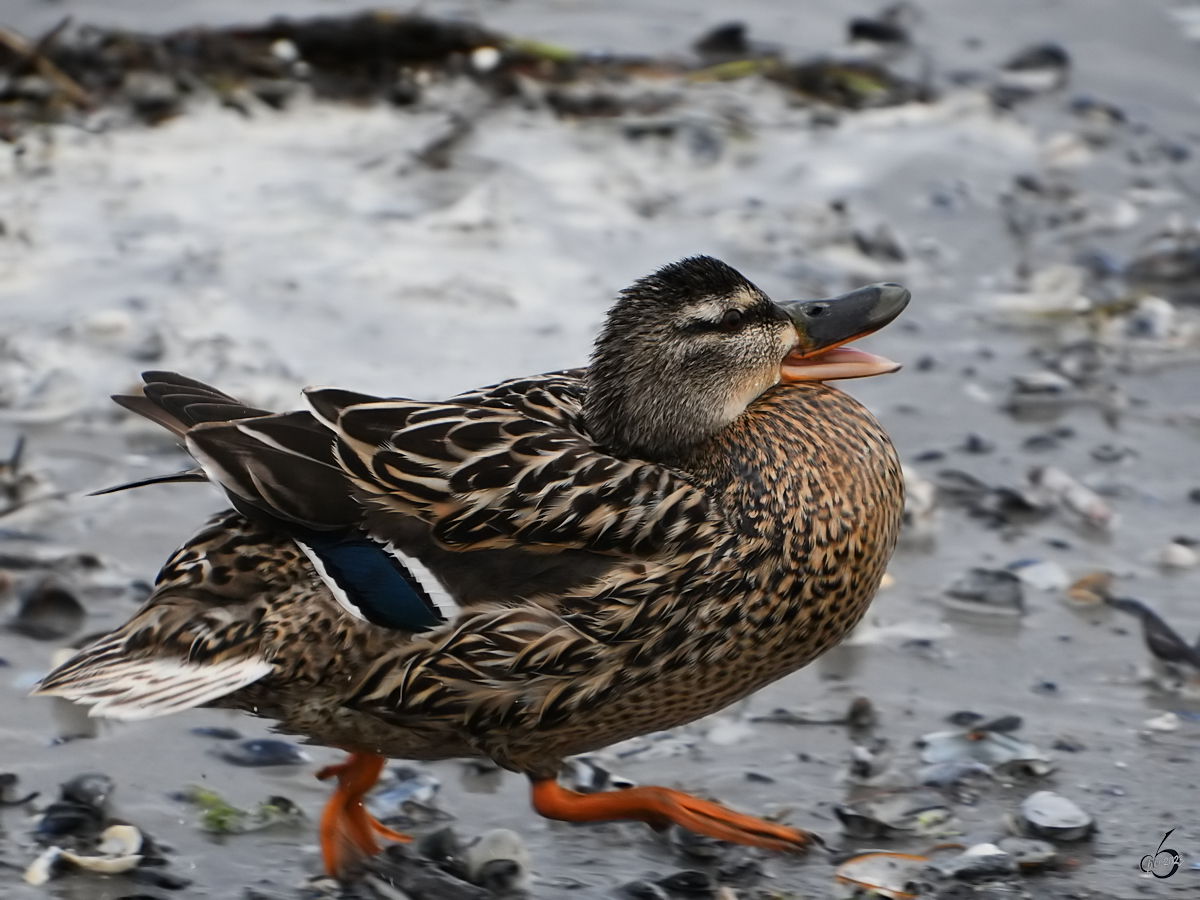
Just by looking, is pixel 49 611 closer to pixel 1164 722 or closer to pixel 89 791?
pixel 89 791

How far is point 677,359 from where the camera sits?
4426 millimetres

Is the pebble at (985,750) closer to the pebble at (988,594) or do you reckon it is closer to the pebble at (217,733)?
the pebble at (988,594)

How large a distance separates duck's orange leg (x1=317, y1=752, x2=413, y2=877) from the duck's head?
40.2 inches

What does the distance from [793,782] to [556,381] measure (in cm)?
124

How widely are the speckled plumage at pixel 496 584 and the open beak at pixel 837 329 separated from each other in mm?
348

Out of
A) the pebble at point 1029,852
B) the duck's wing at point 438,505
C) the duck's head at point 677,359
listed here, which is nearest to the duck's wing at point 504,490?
the duck's wing at point 438,505

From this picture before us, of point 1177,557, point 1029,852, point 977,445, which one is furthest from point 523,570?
point 977,445

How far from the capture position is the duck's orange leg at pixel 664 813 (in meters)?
4.35

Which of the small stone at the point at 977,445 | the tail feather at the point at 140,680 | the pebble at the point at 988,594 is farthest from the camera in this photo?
the small stone at the point at 977,445

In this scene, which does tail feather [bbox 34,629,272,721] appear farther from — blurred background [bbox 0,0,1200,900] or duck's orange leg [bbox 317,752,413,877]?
duck's orange leg [bbox 317,752,413,877]

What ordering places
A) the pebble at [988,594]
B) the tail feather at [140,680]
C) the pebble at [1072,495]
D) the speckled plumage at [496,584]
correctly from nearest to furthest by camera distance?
the tail feather at [140,680]
the speckled plumage at [496,584]
the pebble at [988,594]
the pebble at [1072,495]

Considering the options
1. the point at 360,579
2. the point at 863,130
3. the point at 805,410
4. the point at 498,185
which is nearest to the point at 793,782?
the point at 805,410

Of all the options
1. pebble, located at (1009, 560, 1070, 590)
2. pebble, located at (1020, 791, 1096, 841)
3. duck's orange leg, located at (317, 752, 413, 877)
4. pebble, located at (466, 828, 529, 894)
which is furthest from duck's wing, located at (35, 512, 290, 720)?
pebble, located at (1009, 560, 1070, 590)

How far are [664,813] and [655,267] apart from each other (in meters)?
3.93
